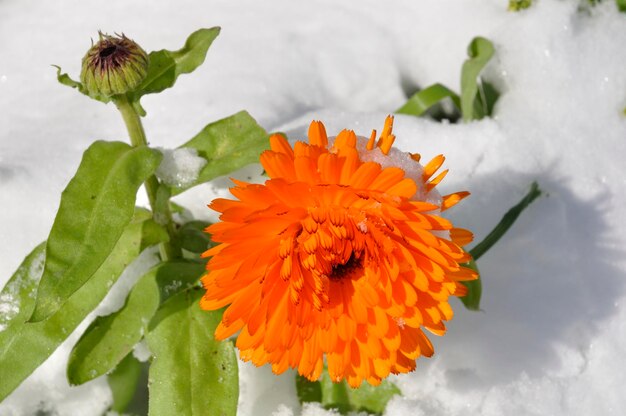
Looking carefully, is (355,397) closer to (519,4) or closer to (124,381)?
(124,381)

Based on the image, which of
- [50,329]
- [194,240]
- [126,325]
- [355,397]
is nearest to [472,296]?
[355,397]

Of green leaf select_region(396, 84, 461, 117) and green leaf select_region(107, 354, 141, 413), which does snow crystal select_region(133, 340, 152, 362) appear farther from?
green leaf select_region(396, 84, 461, 117)

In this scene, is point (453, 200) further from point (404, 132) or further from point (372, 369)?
point (404, 132)

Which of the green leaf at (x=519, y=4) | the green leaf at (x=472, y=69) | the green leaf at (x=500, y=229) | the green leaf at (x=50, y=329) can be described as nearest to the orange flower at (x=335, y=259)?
the green leaf at (x=50, y=329)

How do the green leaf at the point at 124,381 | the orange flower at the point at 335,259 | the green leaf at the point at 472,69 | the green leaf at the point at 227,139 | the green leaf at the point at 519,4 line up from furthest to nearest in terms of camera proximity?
the green leaf at the point at 519,4
the green leaf at the point at 472,69
the green leaf at the point at 124,381
the green leaf at the point at 227,139
the orange flower at the point at 335,259

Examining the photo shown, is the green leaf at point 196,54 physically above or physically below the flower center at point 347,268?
above

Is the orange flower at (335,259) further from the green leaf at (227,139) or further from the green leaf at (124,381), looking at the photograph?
the green leaf at (124,381)
